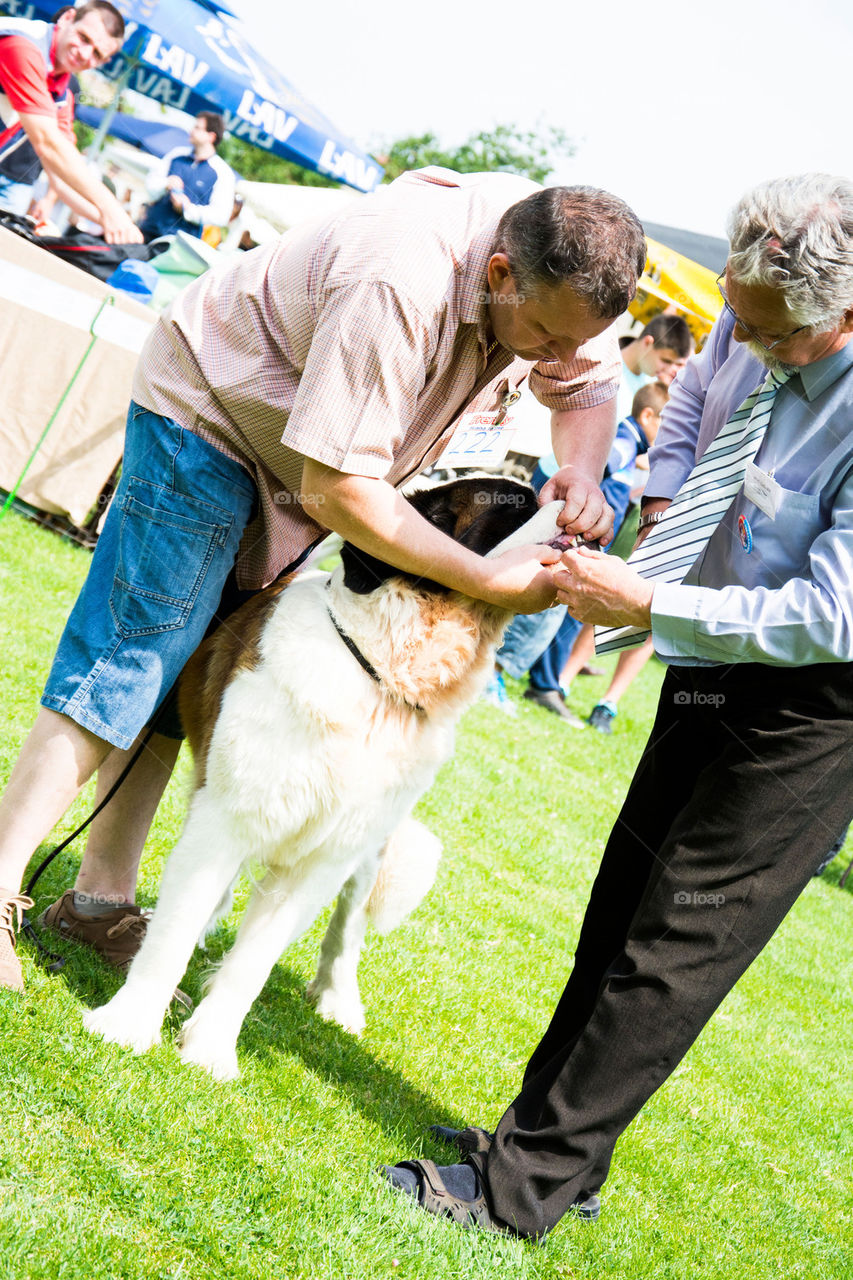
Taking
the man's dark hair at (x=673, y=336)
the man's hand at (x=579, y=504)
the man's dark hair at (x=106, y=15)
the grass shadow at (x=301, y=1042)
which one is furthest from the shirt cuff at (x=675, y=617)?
the man's dark hair at (x=106, y=15)

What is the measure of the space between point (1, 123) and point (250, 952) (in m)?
6.92

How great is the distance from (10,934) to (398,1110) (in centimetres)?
116

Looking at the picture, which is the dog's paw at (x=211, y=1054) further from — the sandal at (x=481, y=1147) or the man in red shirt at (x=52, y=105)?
the man in red shirt at (x=52, y=105)

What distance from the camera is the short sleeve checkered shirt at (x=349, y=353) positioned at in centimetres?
235

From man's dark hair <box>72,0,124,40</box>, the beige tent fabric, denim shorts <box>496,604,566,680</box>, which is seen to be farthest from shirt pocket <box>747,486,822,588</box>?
man's dark hair <box>72,0,124,40</box>

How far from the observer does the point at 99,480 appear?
23.3 feet

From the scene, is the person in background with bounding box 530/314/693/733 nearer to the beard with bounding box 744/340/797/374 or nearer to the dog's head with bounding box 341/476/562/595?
the dog's head with bounding box 341/476/562/595

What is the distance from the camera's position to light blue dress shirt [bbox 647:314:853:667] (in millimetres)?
2240

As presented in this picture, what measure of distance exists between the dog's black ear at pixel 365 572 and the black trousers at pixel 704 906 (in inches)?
32.6

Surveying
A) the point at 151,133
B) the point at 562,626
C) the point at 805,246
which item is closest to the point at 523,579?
the point at 805,246

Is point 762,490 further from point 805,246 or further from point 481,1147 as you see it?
point 481,1147

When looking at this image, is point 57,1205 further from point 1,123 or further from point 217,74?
point 217,74

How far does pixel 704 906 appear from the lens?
245 cm

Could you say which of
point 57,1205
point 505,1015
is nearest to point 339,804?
point 57,1205
